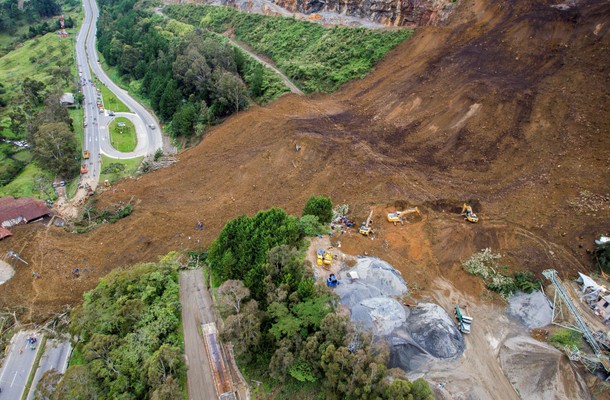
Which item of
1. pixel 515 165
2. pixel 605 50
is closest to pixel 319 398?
pixel 515 165

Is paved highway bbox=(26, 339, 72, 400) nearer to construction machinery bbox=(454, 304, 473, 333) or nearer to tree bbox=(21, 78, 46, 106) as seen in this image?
construction machinery bbox=(454, 304, 473, 333)

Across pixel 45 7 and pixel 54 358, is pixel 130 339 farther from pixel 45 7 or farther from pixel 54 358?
pixel 45 7

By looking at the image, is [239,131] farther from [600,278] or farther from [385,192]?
[600,278]

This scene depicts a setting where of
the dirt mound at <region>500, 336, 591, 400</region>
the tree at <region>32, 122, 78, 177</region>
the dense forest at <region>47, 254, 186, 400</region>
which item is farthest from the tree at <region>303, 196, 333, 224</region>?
the tree at <region>32, 122, 78, 177</region>

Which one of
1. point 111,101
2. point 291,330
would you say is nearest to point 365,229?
point 291,330

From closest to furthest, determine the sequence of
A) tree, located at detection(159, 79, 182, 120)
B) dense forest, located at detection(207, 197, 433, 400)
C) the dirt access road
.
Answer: dense forest, located at detection(207, 197, 433, 400)
the dirt access road
tree, located at detection(159, 79, 182, 120)

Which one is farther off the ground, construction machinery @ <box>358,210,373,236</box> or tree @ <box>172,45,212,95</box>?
tree @ <box>172,45,212,95</box>

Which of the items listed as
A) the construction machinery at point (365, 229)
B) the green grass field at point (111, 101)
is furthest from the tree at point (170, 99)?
the construction machinery at point (365, 229)

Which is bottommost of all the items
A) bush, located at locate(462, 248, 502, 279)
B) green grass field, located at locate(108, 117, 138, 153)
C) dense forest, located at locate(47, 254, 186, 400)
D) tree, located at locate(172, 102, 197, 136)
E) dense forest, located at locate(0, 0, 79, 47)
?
bush, located at locate(462, 248, 502, 279)
